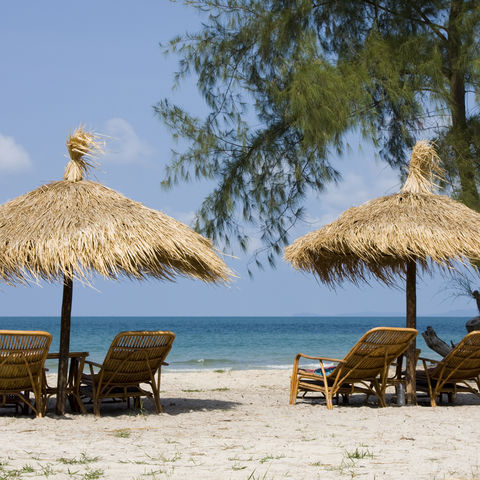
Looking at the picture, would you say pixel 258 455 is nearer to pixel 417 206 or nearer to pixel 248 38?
pixel 417 206

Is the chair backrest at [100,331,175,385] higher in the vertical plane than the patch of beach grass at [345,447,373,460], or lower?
higher

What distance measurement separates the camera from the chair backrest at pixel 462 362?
6.34 meters

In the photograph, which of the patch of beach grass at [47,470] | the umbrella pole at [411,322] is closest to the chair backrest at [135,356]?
the patch of beach grass at [47,470]

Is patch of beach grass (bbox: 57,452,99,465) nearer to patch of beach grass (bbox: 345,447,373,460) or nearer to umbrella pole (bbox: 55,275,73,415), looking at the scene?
patch of beach grass (bbox: 345,447,373,460)

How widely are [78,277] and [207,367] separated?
1358cm

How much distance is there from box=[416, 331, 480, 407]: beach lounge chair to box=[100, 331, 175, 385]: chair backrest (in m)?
2.41

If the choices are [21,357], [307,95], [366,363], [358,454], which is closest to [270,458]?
[358,454]

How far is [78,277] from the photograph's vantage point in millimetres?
5188

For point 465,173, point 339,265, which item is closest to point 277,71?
point 465,173

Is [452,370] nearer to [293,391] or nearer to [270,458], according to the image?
[293,391]

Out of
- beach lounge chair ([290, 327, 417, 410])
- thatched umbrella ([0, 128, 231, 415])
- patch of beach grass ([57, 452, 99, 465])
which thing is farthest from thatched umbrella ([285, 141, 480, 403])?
patch of beach grass ([57, 452, 99, 465])

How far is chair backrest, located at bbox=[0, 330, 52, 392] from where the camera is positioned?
16.7 feet

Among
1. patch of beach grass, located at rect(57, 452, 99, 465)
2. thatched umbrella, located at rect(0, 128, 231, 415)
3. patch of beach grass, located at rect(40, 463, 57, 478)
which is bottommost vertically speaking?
patch of beach grass, located at rect(57, 452, 99, 465)

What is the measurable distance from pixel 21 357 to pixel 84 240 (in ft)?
3.23
